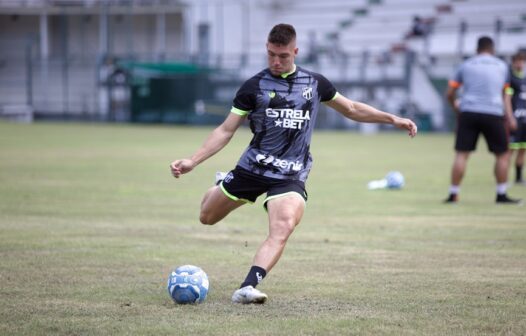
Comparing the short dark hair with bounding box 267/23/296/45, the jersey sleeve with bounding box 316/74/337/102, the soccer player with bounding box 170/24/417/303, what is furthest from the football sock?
the short dark hair with bounding box 267/23/296/45

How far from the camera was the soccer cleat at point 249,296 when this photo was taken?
658 centimetres

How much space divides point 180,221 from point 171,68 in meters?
34.0

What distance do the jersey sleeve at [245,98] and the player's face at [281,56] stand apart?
0.21 meters

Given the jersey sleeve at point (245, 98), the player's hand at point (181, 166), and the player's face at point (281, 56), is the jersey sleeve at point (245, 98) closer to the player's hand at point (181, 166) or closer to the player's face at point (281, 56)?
the player's face at point (281, 56)

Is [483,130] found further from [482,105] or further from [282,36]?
[282,36]

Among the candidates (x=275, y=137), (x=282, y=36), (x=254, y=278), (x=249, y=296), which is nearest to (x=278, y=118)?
(x=275, y=137)

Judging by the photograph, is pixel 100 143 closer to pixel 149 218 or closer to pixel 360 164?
pixel 360 164

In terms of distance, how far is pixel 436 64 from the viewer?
39.8 metres

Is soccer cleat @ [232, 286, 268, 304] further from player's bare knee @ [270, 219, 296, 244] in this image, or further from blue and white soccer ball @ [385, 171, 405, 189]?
blue and white soccer ball @ [385, 171, 405, 189]

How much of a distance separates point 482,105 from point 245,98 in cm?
716

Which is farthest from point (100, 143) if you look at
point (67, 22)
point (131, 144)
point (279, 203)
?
point (67, 22)

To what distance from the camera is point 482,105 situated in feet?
44.3

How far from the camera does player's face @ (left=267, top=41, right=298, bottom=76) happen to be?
22.9 ft

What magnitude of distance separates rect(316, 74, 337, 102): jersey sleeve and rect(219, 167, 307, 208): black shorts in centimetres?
72
